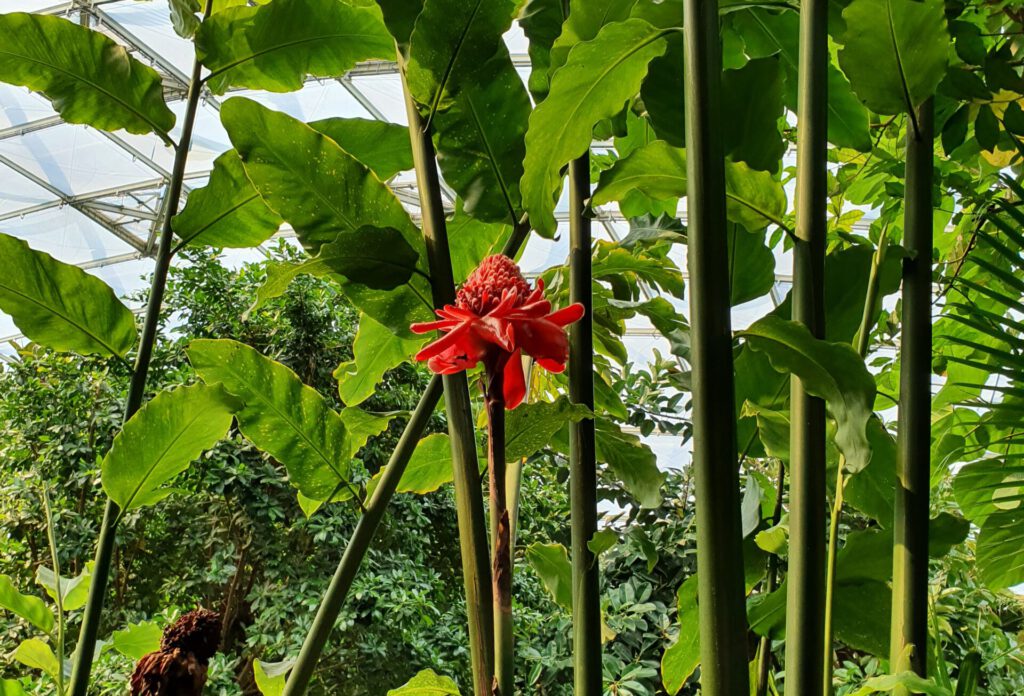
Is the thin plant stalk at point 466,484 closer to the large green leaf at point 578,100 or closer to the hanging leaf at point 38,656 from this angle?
the large green leaf at point 578,100

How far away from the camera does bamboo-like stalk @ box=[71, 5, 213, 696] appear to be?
519mm

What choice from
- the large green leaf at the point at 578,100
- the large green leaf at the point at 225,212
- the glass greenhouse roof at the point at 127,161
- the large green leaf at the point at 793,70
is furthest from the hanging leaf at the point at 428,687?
the glass greenhouse roof at the point at 127,161

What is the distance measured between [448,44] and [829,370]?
28 cm

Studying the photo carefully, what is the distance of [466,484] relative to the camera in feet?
1.26

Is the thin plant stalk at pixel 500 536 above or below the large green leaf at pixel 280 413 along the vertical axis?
below

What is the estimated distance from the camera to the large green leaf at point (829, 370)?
1.29ft

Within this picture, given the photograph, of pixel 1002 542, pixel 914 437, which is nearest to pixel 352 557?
pixel 914 437

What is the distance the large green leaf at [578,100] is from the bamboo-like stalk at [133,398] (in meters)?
0.25

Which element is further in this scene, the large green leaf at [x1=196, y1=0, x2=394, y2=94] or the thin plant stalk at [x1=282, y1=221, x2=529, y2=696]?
the large green leaf at [x1=196, y1=0, x2=394, y2=94]

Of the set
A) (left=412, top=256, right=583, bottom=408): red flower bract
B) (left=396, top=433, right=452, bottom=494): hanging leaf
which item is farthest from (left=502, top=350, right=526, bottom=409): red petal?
(left=396, top=433, right=452, bottom=494): hanging leaf

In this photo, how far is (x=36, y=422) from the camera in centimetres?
369

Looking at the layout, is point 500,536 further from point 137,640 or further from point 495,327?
point 137,640

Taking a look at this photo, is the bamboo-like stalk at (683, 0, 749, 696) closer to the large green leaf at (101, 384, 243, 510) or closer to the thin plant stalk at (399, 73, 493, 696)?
the thin plant stalk at (399, 73, 493, 696)

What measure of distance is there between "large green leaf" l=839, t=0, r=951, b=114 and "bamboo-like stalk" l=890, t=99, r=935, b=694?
0.03m
